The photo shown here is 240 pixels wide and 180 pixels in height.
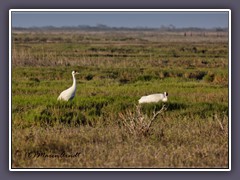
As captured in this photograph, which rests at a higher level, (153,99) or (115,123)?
(153,99)

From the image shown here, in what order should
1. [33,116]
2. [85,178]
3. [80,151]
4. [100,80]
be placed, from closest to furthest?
[85,178] < [80,151] < [33,116] < [100,80]

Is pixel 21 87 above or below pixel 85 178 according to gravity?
above

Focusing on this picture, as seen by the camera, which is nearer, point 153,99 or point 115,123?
point 115,123

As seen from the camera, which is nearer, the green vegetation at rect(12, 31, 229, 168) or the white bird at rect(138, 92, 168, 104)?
the green vegetation at rect(12, 31, 229, 168)

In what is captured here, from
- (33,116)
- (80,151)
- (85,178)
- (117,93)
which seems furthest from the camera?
(117,93)

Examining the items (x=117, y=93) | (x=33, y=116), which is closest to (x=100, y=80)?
(x=117, y=93)

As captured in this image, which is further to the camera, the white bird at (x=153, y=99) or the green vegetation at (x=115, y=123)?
the white bird at (x=153, y=99)

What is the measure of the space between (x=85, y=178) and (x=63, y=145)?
3.54 feet
